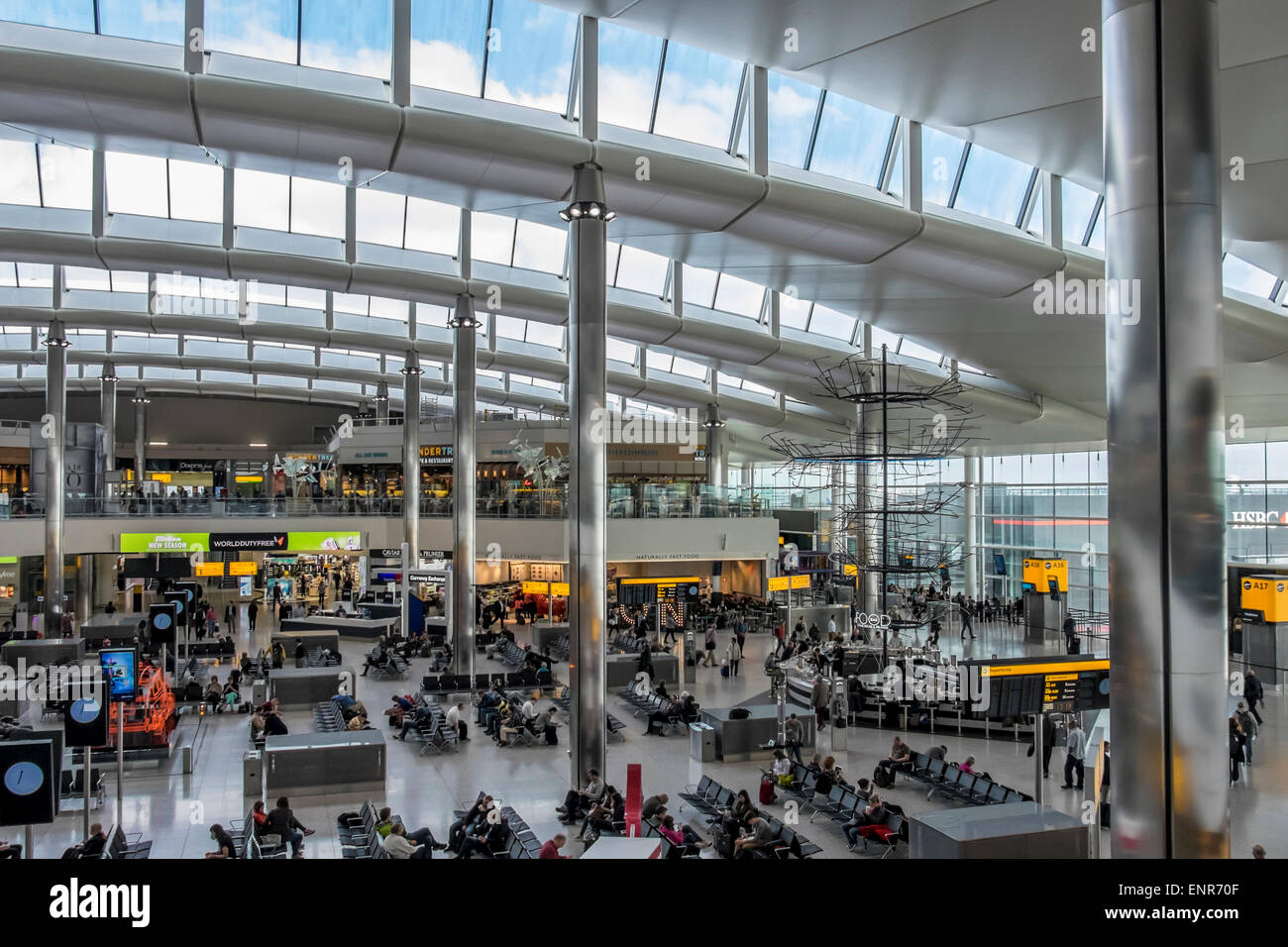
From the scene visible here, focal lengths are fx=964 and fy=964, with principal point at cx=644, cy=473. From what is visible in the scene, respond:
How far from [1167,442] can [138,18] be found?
13687 millimetres

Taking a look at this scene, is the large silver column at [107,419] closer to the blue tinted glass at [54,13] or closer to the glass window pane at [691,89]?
the blue tinted glass at [54,13]

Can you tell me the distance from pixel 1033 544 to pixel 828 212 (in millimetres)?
26838

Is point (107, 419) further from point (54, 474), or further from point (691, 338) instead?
point (691, 338)

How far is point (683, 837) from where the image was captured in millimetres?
10727

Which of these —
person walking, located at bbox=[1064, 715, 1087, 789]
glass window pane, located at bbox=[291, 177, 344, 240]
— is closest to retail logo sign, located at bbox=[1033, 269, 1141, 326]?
person walking, located at bbox=[1064, 715, 1087, 789]

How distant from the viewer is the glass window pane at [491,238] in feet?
74.8

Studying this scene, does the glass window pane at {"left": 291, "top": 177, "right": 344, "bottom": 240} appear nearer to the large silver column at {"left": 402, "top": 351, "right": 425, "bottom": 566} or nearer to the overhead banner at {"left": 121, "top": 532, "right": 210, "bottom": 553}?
the large silver column at {"left": 402, "top": 351, "right": 425, "bottom": 566}

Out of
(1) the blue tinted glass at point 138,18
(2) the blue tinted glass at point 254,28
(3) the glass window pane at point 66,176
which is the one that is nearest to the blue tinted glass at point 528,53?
(2) the blue tinted glass at point 254,28

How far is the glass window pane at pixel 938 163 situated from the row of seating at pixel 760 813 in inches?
415

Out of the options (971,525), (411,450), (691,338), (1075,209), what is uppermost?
(1075,209)

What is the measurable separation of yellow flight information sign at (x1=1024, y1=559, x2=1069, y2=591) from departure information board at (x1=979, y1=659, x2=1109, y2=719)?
2189 centimetres

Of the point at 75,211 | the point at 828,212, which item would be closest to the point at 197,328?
the point at 75,211

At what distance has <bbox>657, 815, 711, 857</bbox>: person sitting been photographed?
32.7ft

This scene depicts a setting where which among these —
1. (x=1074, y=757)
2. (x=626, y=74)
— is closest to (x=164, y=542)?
(x=626, y=74)
